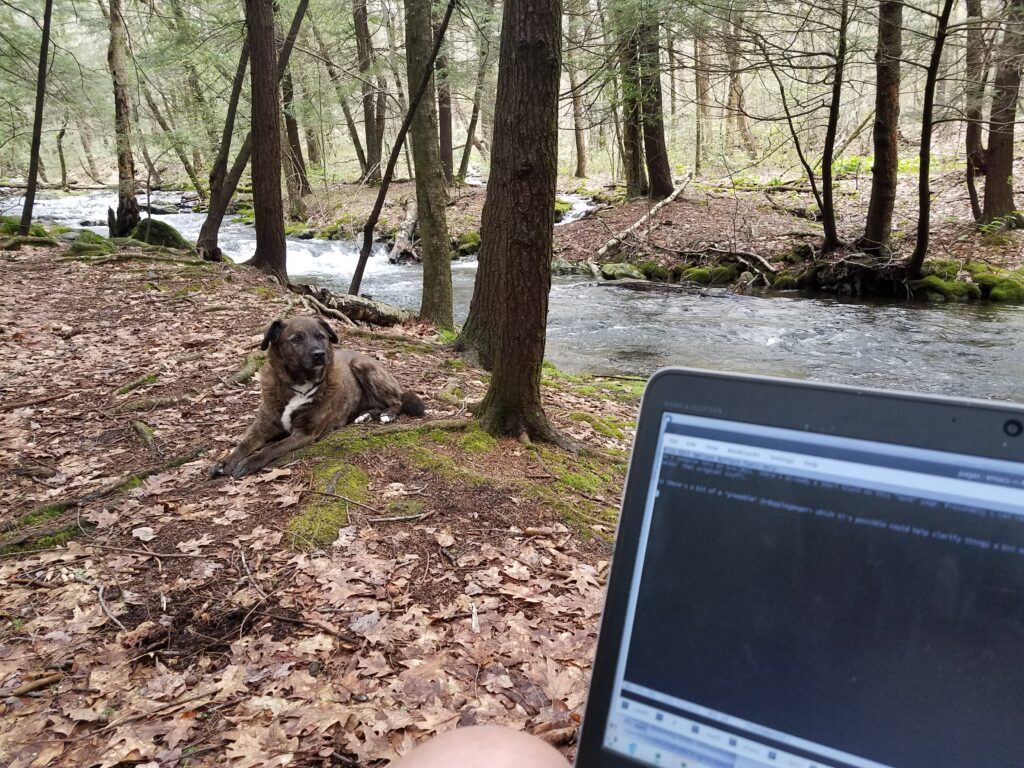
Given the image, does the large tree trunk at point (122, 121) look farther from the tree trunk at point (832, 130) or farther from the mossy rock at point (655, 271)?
the tree trunk at point (832, 130)

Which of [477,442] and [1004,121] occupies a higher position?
[1004,121]

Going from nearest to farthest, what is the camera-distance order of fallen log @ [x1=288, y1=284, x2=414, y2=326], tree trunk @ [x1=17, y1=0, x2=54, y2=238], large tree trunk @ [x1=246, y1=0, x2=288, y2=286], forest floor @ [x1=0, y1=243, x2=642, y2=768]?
forest floor @ [x1=0, y1=243, x2=642, y2=768]
fallen log @ [x1=288, y1=284, x2=414, y2=326]
large tree trunk @ [x1=246, y1=0, x2=288, y2=286]
tree trunk @ [x1=17, y1=0, x2=54, y2=238]

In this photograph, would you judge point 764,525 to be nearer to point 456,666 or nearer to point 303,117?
point 456,666

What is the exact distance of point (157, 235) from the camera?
16.1 m

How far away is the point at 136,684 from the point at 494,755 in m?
2.32

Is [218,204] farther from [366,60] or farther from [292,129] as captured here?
[292,129]

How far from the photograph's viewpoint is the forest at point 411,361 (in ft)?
9.25

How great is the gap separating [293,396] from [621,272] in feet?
48.2

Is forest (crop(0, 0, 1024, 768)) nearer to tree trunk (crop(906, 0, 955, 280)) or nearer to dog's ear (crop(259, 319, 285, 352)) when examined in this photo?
tree trunk (crop(906, 0, 955, 280))

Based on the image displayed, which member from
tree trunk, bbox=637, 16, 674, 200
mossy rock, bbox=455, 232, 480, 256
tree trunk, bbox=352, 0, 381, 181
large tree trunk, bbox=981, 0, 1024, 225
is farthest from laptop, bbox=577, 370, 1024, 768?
mossy rock, bbox=455, 232, 480, 256

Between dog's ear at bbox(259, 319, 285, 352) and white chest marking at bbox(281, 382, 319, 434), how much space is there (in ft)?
1.50

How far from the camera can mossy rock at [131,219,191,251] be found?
15.8 metres

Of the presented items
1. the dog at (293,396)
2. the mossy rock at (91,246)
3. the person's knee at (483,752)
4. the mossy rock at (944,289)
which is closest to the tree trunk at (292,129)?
the mossy rock at (91,246)

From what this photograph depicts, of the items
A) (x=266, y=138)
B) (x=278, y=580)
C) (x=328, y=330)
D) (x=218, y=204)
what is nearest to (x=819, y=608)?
(x=278, y=580)
